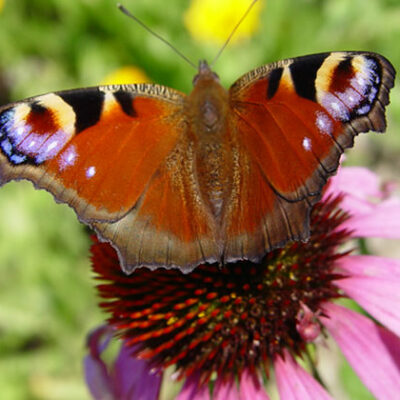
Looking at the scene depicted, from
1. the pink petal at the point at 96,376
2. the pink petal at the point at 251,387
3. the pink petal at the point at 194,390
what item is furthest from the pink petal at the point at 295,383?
the pink petal at the point at 96,376

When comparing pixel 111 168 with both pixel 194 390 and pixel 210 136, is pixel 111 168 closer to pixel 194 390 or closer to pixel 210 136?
pixel 210 136

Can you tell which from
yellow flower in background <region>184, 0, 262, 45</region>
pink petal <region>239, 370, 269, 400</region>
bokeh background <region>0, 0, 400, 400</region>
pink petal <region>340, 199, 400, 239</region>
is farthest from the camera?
yellow flower in background <region>184, 0, 262, 45</region>

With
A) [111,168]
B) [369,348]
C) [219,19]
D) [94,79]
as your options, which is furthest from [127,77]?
[369,348]

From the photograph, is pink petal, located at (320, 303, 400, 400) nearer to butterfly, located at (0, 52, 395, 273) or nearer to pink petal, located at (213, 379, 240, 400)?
pink petal, located at (213, 379, 240, 400)

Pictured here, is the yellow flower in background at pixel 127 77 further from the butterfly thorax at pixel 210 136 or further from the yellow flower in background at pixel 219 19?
the butterfly thorax at pixel 210 136

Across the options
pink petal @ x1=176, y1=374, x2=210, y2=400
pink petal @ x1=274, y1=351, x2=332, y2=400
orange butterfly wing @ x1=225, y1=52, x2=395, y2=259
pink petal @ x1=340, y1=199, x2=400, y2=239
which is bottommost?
pink petal @ x1=274, y1=351, x2=332, y2=400

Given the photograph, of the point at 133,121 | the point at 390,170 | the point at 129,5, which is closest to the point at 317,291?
the point at 133,121

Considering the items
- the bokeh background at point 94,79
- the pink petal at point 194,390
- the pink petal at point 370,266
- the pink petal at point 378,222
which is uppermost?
the bokeh background at point 94,79

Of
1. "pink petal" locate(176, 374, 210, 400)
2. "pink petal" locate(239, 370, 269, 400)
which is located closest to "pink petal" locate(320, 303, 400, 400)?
"pink petal" locate(239, 370, 269, 400)
